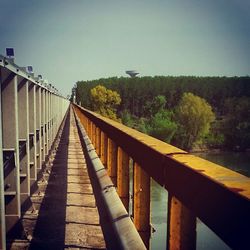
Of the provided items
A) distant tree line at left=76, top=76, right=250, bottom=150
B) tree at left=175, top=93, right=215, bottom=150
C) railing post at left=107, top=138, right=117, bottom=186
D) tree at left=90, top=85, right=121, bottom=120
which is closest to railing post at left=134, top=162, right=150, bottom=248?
railing post at left=107, top=138, right=117, bottom=186

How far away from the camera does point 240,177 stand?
131 centimetres

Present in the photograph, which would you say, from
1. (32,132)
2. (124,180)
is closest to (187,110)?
(32,132)

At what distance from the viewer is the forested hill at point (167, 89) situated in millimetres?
180625

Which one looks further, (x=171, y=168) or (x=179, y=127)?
(x=179, y=127)

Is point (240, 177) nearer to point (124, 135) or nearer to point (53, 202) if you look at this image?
point (124, 135)

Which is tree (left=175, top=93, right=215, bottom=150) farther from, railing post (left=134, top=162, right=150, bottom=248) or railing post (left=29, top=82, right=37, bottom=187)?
railing post (left=134, top=162, right=150, bottom=248)

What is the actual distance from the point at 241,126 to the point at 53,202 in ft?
427

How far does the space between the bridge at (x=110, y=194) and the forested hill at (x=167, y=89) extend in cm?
17265

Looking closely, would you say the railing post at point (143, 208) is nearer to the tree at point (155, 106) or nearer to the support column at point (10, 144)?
the support column at point (10, 144)

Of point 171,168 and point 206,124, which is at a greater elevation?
point 171,168

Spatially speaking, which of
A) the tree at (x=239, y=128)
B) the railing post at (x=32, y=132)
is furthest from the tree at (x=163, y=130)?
the railing post at (x=32, y=132)

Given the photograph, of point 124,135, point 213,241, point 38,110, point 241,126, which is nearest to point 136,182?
point 124,135

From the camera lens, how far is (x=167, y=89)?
18225 centimetres

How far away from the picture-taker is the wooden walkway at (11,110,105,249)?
393 centimetres
